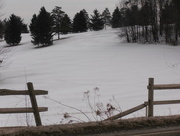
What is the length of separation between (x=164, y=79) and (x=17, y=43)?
55119 mm

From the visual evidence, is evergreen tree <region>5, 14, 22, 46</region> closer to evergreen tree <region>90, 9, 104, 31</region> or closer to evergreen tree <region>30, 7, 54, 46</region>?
evergreen tree <region>30, 7, 54, 46</region>

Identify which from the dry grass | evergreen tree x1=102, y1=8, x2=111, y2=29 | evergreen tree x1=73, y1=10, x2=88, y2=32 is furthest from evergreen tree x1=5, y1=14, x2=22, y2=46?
the dry grass

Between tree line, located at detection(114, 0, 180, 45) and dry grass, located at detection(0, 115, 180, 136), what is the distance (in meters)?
45.3

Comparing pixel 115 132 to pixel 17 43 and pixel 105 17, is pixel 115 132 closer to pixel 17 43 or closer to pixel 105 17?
pixel 17 43

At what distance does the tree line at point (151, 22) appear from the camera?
163 feet

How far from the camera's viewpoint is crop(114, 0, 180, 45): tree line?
49594 millimetres

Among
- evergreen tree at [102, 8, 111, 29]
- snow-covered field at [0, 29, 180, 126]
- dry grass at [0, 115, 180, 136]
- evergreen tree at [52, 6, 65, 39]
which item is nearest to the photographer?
dry grass at [0, 115, 180, 136]

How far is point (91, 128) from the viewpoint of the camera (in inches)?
173

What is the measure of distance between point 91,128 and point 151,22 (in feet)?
166

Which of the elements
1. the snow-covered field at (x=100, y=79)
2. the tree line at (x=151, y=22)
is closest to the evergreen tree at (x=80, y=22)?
the tree line at (x=151, y=22)

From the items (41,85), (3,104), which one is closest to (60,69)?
(41,85)

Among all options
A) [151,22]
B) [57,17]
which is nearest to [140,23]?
[151,22]

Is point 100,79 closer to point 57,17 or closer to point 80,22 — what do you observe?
point 57,17

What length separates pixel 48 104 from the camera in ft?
51.4
